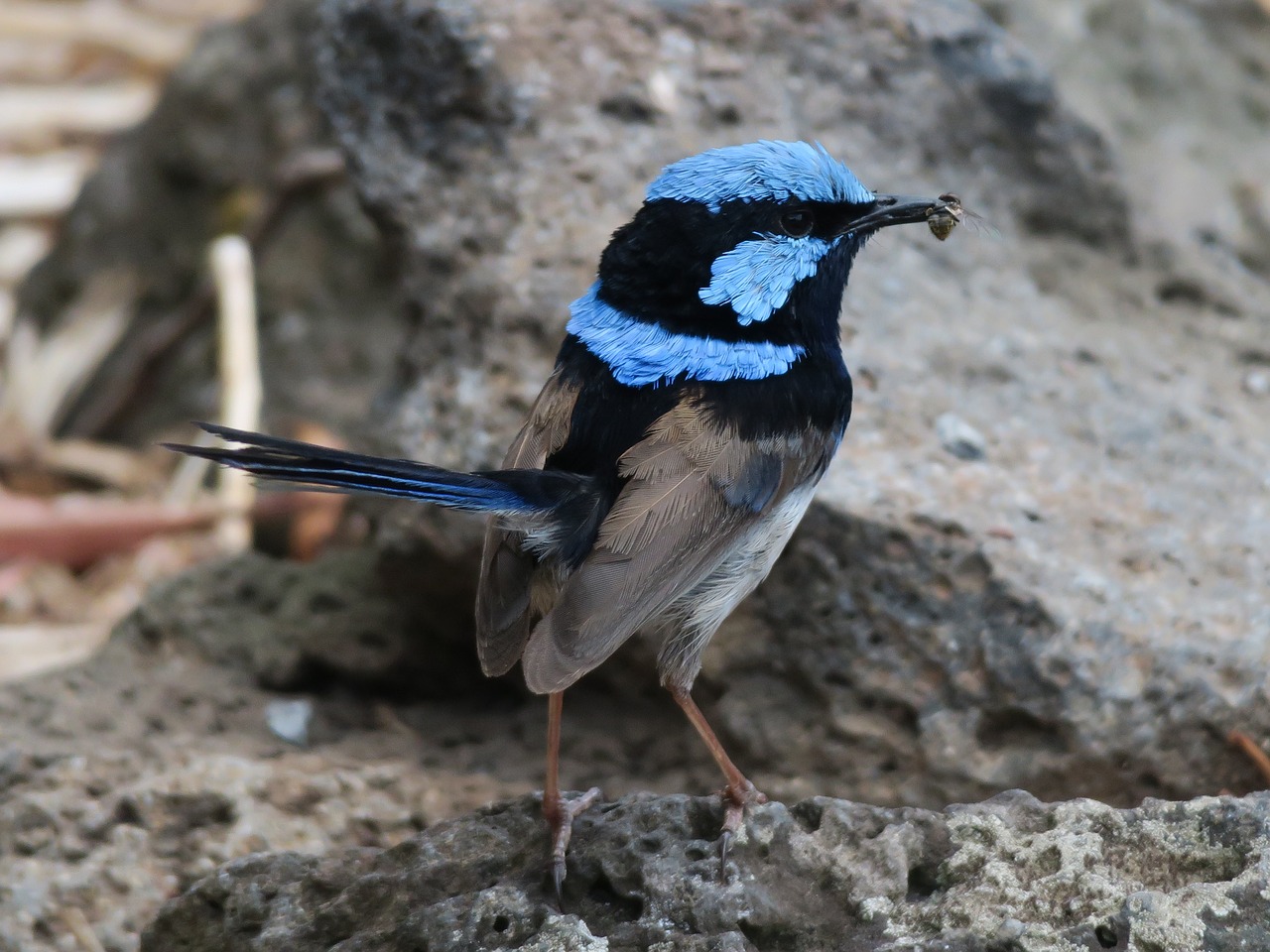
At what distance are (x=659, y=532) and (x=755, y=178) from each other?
2.88 ft

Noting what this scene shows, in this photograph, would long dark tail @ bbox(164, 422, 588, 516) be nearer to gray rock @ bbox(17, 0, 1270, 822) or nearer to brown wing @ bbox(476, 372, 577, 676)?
brown wing @ bbox(476, 372, 577, 676)

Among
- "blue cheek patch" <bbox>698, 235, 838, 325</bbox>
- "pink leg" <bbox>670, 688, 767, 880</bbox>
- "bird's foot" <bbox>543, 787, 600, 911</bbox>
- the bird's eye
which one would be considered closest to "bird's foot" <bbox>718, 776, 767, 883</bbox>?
"pink leg" <bbox>670, 688, 767, 880</bbox>

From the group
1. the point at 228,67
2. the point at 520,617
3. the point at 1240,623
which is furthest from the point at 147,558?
the point at 1240,623

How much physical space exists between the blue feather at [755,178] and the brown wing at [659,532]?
1.68 feet

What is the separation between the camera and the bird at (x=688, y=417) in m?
3.16

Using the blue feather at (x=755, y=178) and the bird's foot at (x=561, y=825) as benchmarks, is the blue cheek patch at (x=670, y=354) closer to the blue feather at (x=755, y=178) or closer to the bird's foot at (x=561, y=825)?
the blue feather at (x=755, y=178)

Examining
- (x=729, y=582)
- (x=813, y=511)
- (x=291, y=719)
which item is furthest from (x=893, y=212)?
(x=291, y=719)

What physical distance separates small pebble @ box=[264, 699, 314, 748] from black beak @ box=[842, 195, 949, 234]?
6.89 feet

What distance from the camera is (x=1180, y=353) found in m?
4.70

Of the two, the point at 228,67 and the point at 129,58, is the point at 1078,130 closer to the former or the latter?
the point at 228,67

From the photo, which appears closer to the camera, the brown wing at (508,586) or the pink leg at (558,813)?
the pink leg at (558,813)

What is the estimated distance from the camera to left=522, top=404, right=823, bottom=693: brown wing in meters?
3.00

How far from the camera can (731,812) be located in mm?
2850

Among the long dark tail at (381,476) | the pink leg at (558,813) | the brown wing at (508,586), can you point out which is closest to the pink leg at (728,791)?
the pink leg at (558,813)
